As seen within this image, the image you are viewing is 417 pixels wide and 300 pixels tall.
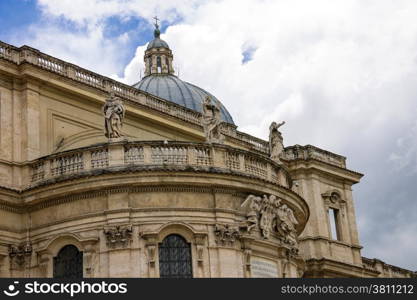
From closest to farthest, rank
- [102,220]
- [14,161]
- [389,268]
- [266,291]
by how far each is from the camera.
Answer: [266,291], [102,220], [14,161], [389,268]

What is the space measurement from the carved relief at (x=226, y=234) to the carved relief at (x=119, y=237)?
2.59m

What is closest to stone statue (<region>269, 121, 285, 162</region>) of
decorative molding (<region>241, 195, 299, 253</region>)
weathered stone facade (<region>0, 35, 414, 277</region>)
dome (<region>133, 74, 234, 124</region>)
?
weathered stone facade (<region>0, 35, 414, 277</region>)

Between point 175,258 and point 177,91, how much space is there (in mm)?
22057

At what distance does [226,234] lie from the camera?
27672 millimetres

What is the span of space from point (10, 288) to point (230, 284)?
16.5 feet

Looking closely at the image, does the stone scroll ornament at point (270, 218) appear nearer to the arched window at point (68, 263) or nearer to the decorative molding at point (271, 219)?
the decorative molding at point (271, 219)

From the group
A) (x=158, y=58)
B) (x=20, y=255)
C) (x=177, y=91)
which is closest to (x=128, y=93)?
(x=20, y=255)

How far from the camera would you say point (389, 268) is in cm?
4606

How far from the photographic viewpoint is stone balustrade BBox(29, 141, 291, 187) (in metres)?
27.9

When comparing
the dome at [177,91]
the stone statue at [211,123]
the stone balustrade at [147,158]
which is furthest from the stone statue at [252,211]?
the dome at [177,91]

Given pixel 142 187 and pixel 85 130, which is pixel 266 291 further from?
pixel 85 130

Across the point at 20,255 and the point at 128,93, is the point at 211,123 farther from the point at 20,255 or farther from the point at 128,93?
the point at 20,255

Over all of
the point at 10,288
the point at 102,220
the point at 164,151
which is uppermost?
the point at 164,151

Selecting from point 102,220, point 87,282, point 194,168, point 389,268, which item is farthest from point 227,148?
point 389,268
